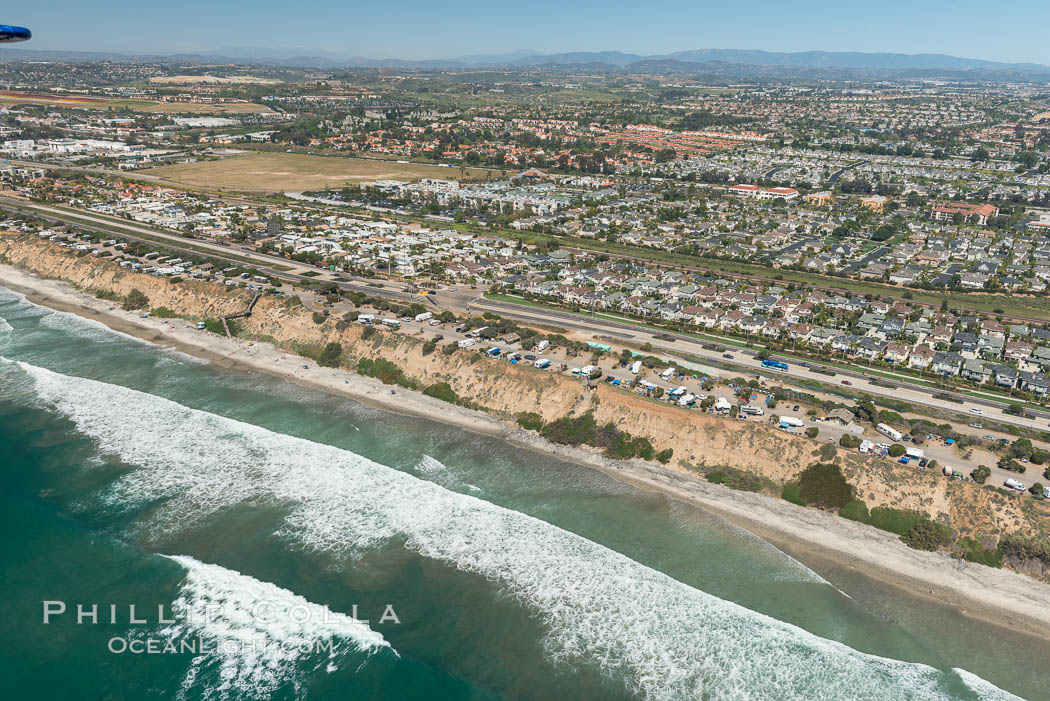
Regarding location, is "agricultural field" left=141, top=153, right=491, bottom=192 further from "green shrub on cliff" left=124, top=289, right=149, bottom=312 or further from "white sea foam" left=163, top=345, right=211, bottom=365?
"white sea foam" left=163, top=345, right=211, bottom=365

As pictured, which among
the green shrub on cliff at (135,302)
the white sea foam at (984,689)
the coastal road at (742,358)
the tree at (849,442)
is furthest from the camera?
the green shrub on cliff at (135,302)

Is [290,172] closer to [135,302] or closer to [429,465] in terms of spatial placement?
[135,302]

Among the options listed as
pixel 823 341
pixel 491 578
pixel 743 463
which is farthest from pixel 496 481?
pixel 823 341

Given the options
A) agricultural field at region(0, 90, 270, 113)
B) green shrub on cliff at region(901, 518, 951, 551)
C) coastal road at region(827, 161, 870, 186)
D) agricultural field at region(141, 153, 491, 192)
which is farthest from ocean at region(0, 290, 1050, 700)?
agricultural field at region(0, 90, 270, 113)

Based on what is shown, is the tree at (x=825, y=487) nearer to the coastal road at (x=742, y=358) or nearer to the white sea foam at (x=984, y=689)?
the white sea foam at (x=984, y=689)

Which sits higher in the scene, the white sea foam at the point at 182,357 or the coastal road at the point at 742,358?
the coastal road at the point at 742,358

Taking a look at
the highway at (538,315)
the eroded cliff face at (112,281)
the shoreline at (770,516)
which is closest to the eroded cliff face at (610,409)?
the eroded cliff face at (112,281)

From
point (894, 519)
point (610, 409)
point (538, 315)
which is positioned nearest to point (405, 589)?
point (610, 409)
